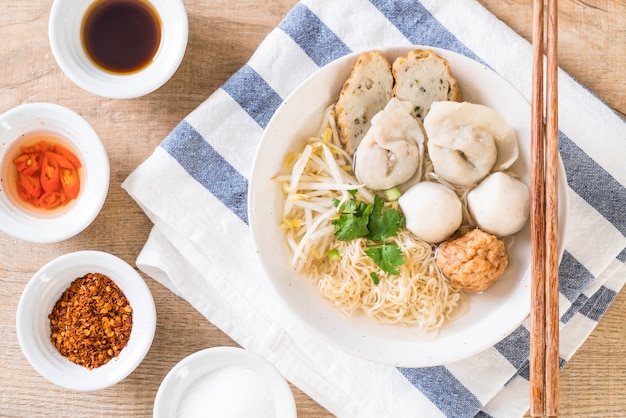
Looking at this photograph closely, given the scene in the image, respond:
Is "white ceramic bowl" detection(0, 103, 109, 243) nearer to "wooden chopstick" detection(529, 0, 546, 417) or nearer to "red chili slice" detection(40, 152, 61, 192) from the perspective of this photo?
"red chili slice" detection(40, 152, 61, 192)

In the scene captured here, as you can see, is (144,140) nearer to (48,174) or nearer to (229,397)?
(48,174)

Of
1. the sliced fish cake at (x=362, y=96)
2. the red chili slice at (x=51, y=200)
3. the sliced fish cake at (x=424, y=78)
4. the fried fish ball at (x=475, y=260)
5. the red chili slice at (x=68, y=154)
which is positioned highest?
the sliced fish cake at (x=424, y=78)

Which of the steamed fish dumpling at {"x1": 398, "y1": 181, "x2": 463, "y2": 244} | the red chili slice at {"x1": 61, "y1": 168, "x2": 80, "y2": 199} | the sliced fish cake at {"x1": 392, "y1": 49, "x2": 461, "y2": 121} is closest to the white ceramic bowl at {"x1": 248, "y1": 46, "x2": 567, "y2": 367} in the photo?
the sliced fish cake at {"x1": 392, "y1": 49, "x2": 461, "y2": 121}

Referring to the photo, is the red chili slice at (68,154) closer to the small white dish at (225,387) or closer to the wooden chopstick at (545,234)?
the small white dish at (225,387)

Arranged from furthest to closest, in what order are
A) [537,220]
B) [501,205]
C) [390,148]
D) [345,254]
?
[345,254]
[390,148]
[501,205]
[537,220]

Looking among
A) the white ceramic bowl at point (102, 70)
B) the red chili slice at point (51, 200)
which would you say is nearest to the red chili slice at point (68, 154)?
the red chili slice at point (51, 200)

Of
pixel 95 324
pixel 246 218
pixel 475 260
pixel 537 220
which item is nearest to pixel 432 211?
pixel 475 260
